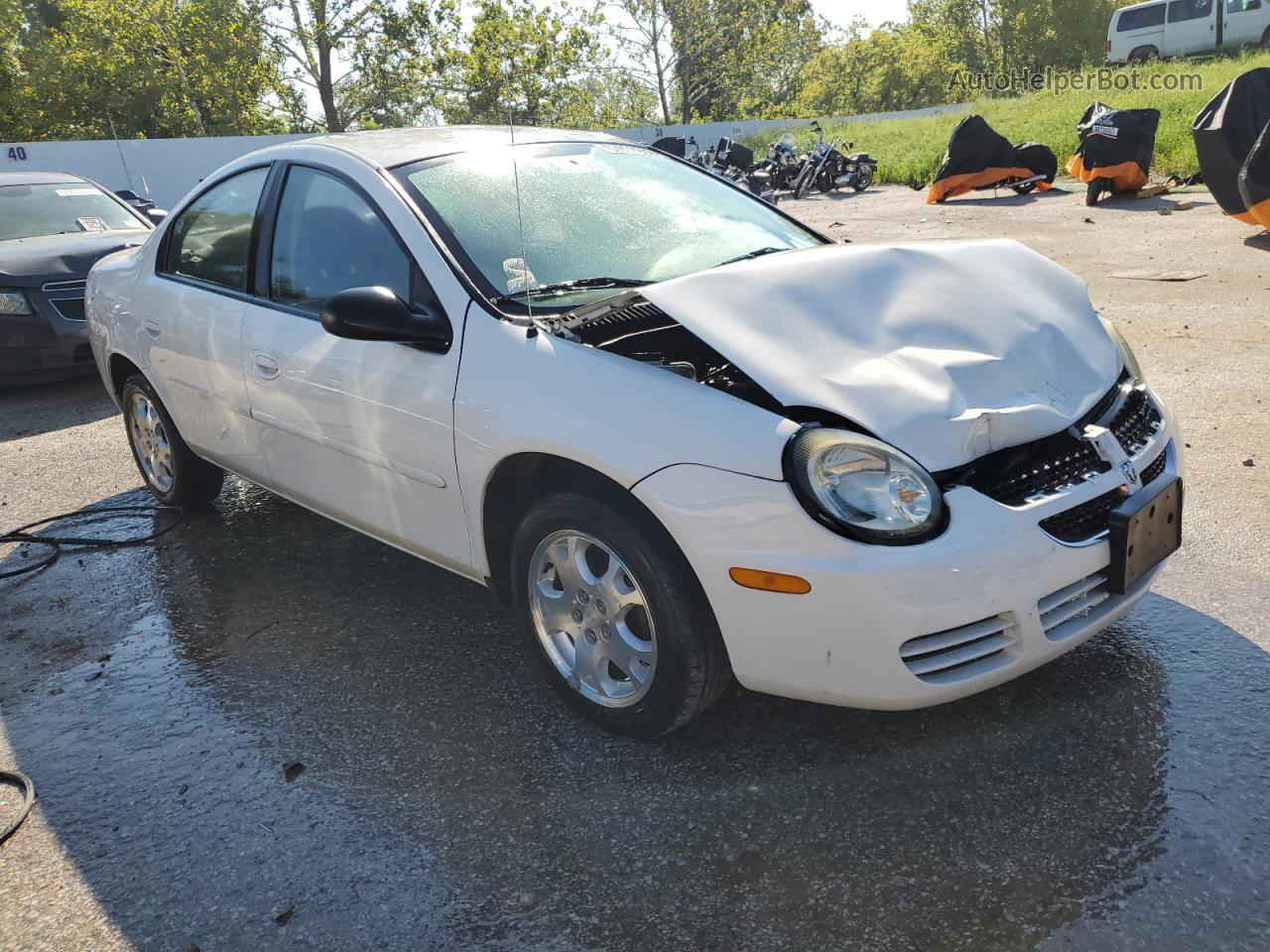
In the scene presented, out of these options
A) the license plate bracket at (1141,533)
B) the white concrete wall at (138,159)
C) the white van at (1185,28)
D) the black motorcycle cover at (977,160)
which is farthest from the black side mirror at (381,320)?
the white van at (1185,28)

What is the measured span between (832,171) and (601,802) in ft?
64.2

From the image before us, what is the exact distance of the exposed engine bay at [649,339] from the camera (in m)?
2.69

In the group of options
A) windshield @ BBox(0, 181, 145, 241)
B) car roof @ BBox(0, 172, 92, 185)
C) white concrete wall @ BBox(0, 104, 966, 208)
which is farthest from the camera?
white concrete wall @ BBox(0, 104, 966, 208)

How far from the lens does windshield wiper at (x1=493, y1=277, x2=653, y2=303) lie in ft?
9.82

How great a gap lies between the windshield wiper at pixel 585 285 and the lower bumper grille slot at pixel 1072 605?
1.47 metres

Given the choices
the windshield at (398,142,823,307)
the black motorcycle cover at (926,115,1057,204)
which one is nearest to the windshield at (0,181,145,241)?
the windshield at (398,142,823,307)

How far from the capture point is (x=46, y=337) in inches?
293

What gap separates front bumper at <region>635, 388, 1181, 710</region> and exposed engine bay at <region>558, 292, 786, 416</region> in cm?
Result: 44

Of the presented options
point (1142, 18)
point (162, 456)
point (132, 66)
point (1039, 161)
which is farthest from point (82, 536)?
point (132, 66)

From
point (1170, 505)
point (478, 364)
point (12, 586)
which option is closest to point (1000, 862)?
point (1170, 505)

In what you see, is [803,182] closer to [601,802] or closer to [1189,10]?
[601,802]

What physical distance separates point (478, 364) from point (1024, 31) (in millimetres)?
66365

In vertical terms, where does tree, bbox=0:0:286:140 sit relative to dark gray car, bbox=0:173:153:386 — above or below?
above

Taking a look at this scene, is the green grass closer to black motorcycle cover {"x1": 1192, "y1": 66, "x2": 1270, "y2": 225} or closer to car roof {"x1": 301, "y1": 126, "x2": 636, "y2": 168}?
black motorcycle cover {"x1": 1192, "y1": 66, "x2": 1270, "y2": 225}
